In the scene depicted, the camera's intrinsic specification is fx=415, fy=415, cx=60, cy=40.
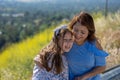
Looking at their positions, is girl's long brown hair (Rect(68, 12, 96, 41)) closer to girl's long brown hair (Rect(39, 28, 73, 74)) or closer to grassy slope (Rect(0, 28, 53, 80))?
girl's long brown hair (Rect(39, 28, 73, 74))

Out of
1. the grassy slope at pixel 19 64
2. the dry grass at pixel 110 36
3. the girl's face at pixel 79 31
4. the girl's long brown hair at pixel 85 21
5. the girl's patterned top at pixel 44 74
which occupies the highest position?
the girl's long brown hair at pixel 85 21

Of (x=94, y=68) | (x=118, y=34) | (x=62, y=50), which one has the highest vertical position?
(x=62, y=50)

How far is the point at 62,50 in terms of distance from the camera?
4.36 metres

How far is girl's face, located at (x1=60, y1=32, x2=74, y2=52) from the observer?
430 cm

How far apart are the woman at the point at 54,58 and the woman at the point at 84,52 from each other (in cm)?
27

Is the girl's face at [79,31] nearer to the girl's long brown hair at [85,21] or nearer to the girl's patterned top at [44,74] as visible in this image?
the girl's long brown hair at [85,21]

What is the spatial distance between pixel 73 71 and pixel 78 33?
0.45m

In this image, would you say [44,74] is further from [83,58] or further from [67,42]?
[83,58]

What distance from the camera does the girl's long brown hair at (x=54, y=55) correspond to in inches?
167

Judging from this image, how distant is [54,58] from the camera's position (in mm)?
4254

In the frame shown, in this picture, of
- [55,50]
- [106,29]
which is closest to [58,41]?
[55,50]

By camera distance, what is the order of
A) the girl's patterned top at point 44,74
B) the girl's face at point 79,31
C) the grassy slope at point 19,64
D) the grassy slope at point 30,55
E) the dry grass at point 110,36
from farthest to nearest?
1. the dry grass at point 110,36
2. the grassy slope at point 30,55
3. the grassy slope at point 19,64
4. the girl's face at point 79,31
5. the girl's patterned top at point 44,74

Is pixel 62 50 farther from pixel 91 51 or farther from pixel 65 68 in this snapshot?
pixel 91 51

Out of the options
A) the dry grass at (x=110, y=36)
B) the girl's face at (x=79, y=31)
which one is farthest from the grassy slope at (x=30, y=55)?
the girl's face at (x=79, y=31)
